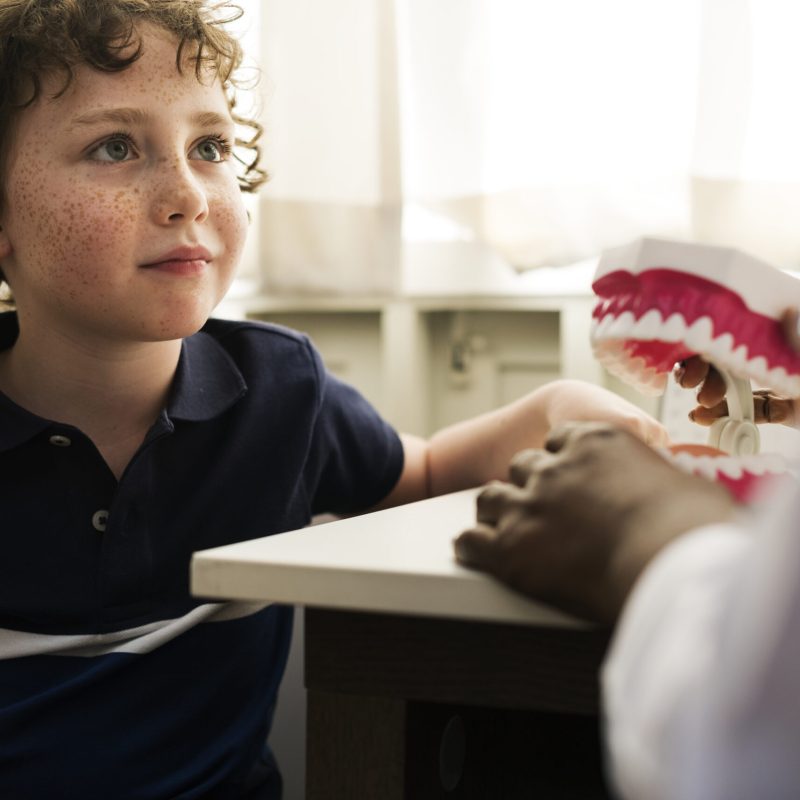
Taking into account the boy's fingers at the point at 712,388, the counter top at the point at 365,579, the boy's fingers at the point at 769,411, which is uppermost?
the boy's fingers at the point at 712,388

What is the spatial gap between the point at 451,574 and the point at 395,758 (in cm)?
13

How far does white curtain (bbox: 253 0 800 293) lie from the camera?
121 cm

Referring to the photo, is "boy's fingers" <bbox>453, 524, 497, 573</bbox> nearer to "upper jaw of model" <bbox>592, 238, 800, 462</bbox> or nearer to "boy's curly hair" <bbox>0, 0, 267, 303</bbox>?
"upper jaw of model" <bbox>592, 238, 800, 462</bbox>

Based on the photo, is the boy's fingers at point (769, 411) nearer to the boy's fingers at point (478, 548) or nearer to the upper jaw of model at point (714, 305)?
the upper jaw of model at point (714, 305)

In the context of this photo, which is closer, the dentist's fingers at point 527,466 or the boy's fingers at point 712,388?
the dentist's fingers at point 527,466

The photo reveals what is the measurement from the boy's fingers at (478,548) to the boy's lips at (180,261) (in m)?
0.42

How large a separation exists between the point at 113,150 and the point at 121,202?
0.06m

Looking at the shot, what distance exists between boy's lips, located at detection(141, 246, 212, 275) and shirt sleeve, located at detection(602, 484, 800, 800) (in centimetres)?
59

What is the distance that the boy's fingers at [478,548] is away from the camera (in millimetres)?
513

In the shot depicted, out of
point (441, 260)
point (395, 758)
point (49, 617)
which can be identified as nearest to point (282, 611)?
point (49, 617)

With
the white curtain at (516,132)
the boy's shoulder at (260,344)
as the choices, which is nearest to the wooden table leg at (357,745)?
the boy's shoulder at (260,344)

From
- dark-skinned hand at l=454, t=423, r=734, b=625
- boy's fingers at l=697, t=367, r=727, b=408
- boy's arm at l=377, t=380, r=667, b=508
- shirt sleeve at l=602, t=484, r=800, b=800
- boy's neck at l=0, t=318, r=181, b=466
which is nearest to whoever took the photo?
shirt sleeve at l=602, t=484, r=800, b=800

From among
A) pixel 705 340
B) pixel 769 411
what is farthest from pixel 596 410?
pixel 705 340

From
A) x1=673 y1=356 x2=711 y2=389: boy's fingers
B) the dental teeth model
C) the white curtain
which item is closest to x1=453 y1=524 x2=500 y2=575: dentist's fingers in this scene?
the dental teeth model
